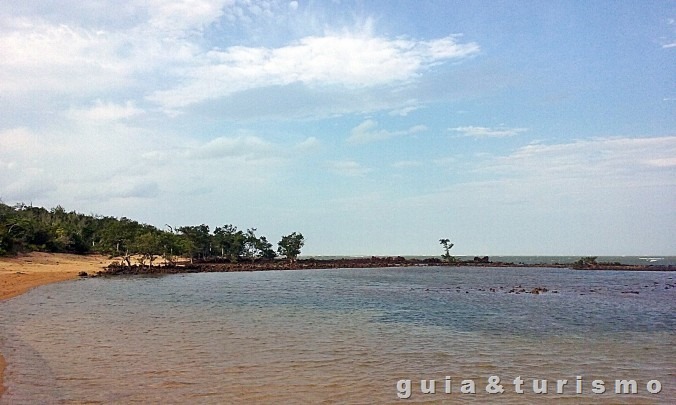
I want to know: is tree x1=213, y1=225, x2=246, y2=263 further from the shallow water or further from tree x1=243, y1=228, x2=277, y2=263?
the shallow water

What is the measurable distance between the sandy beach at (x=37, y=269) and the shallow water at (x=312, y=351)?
24.9 feet

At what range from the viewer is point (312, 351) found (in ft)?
49.3

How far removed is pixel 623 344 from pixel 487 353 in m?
5.93

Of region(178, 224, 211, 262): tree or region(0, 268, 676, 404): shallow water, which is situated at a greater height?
region(178, 224, 211, 262): tree

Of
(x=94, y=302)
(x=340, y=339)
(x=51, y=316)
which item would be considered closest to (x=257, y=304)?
(x=94, y=302)

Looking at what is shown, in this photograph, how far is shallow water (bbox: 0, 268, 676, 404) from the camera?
10.6m

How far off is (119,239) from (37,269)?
21543 millimetres

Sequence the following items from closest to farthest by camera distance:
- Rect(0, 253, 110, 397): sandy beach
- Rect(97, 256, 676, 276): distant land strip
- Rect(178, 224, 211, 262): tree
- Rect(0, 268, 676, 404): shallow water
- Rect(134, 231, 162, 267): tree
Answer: Rect(0, 268, 676, 404): shallow water → Rect(0, 253, 110, 397): sandy beach → Rect(134, 231, 162, 267): tree → Rect(97, 256, 676, 276): distant land strip → Rect(178, 224, 211, 262): tree

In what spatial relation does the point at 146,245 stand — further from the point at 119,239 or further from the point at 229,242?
the point at 229,242

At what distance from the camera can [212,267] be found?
245 ft

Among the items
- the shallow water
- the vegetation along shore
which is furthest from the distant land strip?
the shallow water

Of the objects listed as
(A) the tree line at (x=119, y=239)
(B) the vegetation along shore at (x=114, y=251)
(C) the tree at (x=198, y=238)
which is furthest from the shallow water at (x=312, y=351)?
(C) the tree at (x=198, y=238)

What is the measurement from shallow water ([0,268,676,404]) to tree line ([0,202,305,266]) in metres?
33.8

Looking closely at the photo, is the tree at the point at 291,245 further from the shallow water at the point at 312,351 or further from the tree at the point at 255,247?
the shallow water at the point at 312,351
